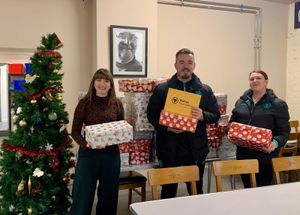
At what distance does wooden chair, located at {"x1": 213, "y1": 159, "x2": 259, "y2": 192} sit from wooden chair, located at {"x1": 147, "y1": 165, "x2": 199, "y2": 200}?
0.21m

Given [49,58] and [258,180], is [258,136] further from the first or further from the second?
[49,58]

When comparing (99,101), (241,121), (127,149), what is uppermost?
(99,101)

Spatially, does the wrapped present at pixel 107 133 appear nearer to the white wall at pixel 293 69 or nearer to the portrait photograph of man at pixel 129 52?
the portrait photograph of man at pixel 129 52

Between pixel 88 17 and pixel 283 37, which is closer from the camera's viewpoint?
pixel 88 17

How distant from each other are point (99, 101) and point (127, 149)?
0.67 metres

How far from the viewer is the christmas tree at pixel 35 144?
2.71 m

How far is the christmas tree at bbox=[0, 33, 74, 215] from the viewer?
271 centimetres

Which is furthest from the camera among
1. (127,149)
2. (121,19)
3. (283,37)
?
(283,37)

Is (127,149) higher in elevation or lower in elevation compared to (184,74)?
lower

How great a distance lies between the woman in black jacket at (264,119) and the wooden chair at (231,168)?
32 cm

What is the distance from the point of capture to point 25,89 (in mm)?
2748

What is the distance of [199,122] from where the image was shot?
2.96 m

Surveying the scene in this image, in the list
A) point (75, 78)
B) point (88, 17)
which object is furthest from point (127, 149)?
point (88, 17)

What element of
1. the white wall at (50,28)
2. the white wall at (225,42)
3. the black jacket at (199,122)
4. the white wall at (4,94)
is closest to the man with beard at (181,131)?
the black jacket at (199,122)
